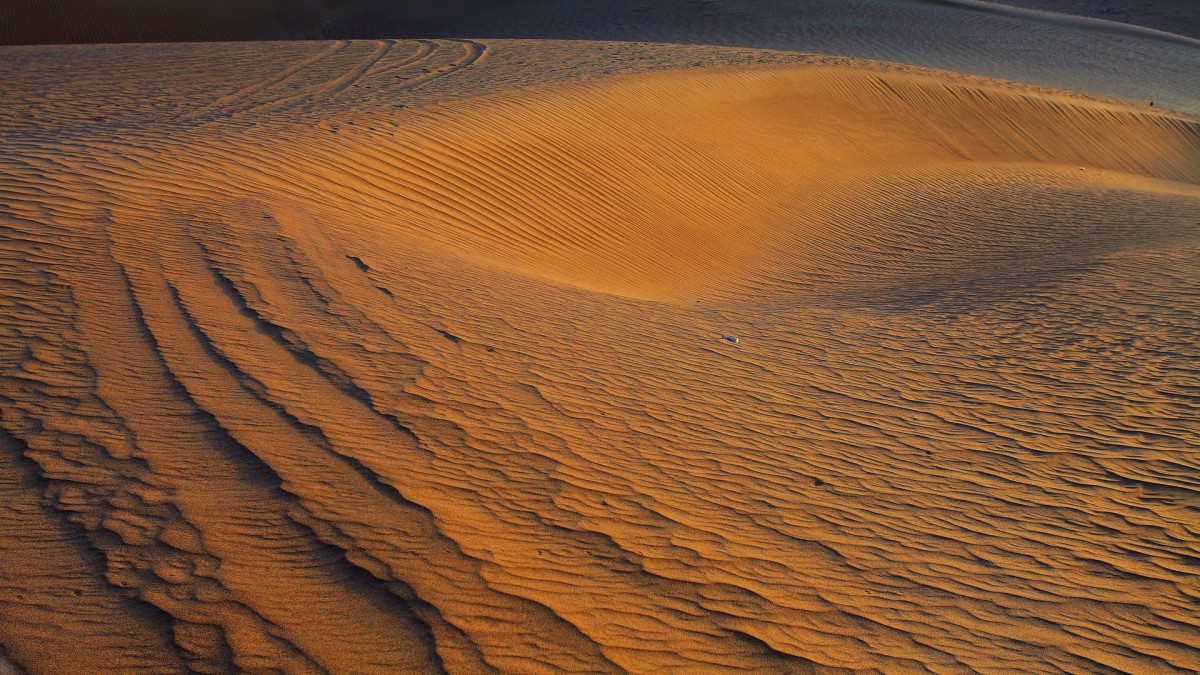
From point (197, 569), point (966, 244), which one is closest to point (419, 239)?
point (197, 569)

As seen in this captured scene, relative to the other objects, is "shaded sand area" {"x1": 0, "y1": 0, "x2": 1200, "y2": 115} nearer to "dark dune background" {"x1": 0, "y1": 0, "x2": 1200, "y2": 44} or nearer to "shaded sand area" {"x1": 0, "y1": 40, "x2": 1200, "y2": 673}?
"dark dune background" {"x1": 0, "y1": 0, "x2": 1200, "y2": 44}

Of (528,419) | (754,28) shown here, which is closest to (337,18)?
(754,28)

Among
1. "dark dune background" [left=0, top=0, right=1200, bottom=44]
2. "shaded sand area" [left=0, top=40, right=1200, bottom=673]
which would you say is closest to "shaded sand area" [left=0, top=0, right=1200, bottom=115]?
"dark dune background" [left=0, top=0, right=1200, bottom=44]

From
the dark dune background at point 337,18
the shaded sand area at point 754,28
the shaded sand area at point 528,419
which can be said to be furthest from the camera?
the shaded sand area at point 754,28

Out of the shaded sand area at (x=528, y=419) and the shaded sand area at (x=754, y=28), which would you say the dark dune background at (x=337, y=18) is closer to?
the shaded sand area at (x=754, y=28)

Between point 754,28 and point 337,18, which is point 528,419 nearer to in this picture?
point 754,28

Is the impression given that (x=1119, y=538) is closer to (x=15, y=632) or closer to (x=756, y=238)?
(x=15, y=632)

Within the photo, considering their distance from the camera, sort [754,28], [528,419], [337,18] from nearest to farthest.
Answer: [528,419], [754,28], [337,18]

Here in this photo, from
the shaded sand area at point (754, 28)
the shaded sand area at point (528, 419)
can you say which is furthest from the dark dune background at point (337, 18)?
the shaded sand area at point (528, 419)
